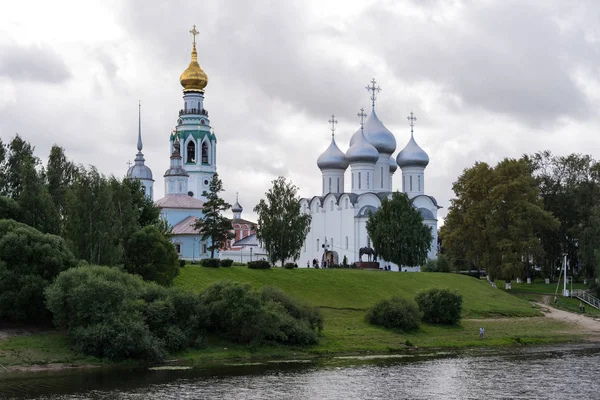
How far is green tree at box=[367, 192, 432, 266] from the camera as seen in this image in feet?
220

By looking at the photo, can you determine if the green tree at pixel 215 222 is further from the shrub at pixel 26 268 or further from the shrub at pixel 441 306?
the shrub at pixel 26 268

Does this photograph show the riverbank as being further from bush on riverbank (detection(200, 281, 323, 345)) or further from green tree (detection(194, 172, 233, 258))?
green tree (detection(194, 172, 233, 258))

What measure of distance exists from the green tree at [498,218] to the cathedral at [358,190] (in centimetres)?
857

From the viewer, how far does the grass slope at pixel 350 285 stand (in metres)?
53.8

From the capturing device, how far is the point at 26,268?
40.1m

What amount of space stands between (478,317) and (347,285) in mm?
8153

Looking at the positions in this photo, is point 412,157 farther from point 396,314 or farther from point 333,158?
point 396,314

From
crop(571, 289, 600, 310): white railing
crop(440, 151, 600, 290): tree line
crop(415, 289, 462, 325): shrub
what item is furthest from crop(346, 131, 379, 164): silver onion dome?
Answer: crop(415, 289, 462, 325): shrub

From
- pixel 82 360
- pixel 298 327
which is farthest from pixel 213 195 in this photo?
pixel 82 360

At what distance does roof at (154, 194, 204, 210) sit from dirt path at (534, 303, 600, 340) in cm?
3474

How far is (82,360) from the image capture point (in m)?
37.3

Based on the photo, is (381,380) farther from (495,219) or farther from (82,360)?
(495,219)

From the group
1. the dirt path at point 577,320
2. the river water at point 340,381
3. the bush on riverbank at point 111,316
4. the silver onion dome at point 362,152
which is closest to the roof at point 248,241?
the silver onion dome at point 362,152

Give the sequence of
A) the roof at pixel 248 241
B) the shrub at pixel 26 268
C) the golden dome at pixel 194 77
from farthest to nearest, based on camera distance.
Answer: the roof at pixel 248 241, the golden dome at pixel 194 77, the shrub at pixel 26 268
